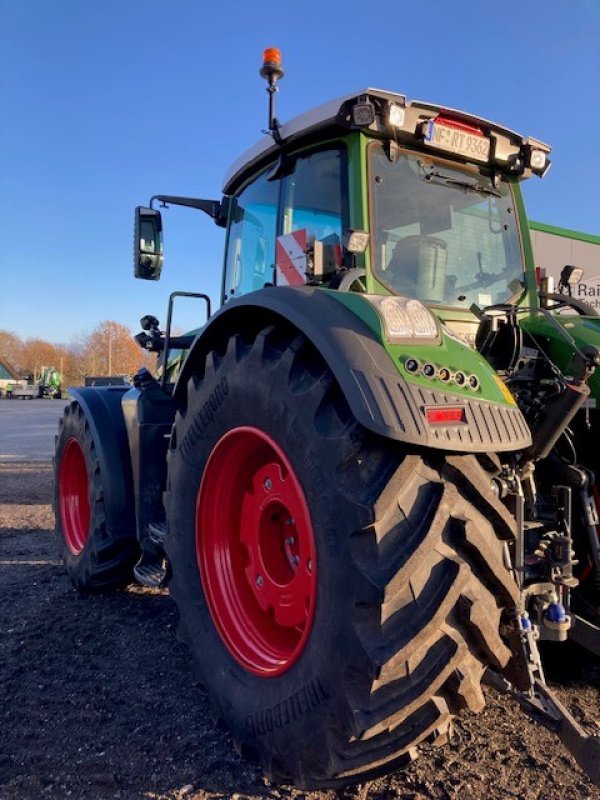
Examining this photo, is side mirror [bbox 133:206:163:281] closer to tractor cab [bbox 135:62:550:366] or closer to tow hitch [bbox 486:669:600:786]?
tractor cab [bbox 135:62:550:366]

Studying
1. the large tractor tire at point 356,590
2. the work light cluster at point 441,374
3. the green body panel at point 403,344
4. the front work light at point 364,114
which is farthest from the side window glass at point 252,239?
the work light cluster at point 441,374

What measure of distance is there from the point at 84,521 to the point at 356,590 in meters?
3.27

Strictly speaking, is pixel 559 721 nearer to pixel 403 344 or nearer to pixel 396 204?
pixel 403 344

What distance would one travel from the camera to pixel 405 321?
1.82 metres

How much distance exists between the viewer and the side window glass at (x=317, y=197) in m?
2.60

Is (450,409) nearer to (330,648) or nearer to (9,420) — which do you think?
(330,648)

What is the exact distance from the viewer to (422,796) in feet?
6.36

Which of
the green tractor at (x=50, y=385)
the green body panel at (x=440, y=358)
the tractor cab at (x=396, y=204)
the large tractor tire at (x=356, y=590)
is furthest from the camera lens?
the green tractor at (x=50, y=385)

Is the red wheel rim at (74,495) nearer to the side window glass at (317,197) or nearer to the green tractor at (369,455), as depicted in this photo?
the green tractor at (369,455)

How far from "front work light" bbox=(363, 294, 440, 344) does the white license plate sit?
109cm

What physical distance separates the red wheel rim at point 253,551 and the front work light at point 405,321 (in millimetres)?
526

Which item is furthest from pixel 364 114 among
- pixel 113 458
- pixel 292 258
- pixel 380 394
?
pixel 113 458

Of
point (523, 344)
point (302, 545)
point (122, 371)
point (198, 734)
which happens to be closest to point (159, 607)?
point (198, 734)

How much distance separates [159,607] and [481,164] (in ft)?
10.1
